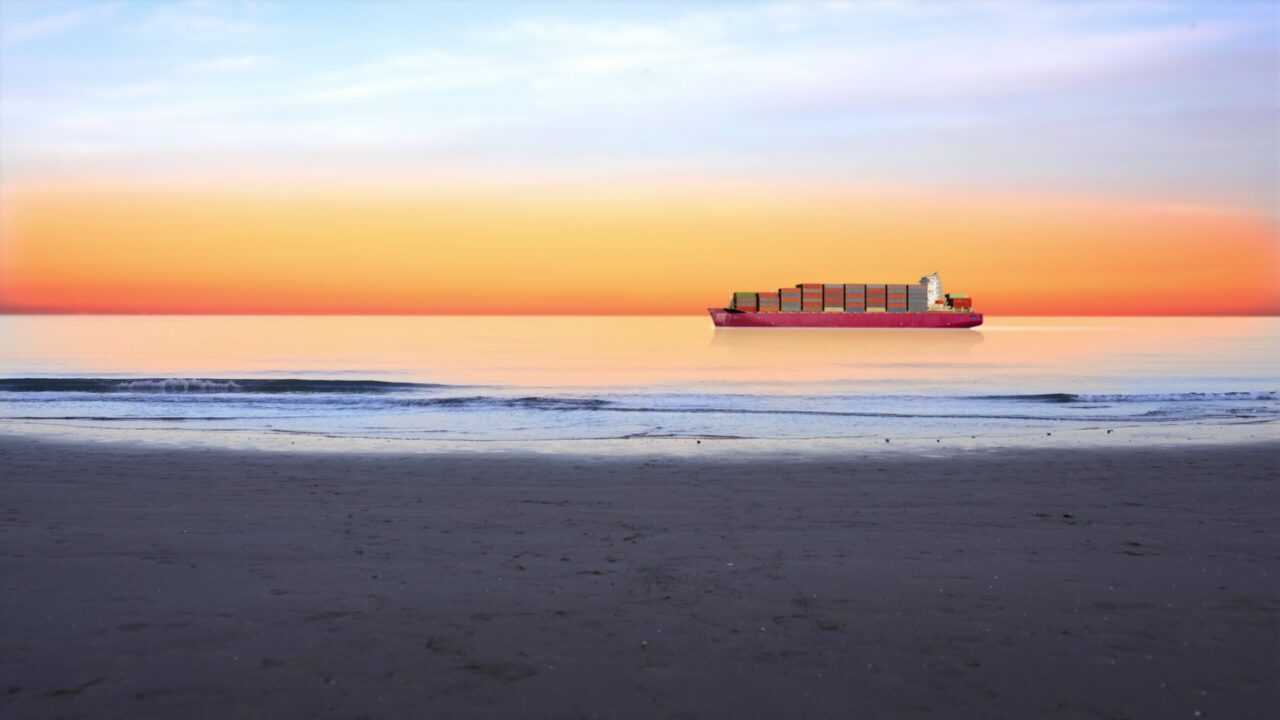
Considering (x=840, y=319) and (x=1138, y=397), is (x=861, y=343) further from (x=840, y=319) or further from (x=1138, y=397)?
(x=1138, y=397)

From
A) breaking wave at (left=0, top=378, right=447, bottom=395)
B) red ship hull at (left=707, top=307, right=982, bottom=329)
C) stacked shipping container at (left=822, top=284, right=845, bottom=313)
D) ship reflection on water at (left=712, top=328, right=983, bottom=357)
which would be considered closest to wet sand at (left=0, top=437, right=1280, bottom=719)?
breaking wave at (left=0, top=378, right=447, bottom=395)

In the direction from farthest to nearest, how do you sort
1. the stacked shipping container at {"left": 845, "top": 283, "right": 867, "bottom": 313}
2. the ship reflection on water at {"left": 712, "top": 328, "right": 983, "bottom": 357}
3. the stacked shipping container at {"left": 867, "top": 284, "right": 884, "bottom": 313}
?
the stacked shipping container at {"left": 867, "top": 284, "right": 884, "bottom": 313}
the stacked shipping container at {"left": 845, "top": 283, "right": 867, "bottom": 313}
the ship reflection on water at {"left": 712, "top": 328, "right": 983, "bottom": 357}

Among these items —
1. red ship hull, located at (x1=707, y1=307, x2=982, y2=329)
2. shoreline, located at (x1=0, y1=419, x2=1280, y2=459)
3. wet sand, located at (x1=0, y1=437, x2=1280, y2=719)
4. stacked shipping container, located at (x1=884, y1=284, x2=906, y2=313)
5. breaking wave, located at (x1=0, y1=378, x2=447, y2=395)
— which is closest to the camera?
wet sand, located at (x1=0, y1=437, x2=1280, y2=719)

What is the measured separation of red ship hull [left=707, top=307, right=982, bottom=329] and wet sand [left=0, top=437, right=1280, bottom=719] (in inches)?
4587

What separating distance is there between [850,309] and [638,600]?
12593 cm

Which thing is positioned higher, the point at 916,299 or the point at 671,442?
the point at 916,299

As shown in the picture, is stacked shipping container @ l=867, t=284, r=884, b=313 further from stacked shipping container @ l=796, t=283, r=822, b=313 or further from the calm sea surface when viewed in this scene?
the calm sea surface

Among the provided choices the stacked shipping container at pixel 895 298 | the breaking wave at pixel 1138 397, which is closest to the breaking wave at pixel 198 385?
the breaking wave at pixel 1138 397

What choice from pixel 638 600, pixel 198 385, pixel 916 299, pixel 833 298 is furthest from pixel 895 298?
pixel 638 600

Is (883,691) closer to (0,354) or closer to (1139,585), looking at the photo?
(1139,585)

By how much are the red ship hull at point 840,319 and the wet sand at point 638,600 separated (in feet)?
382

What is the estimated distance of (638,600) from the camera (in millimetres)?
5426

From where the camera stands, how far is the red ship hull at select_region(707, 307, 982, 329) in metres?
124

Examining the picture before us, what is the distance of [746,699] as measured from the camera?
161 inches
